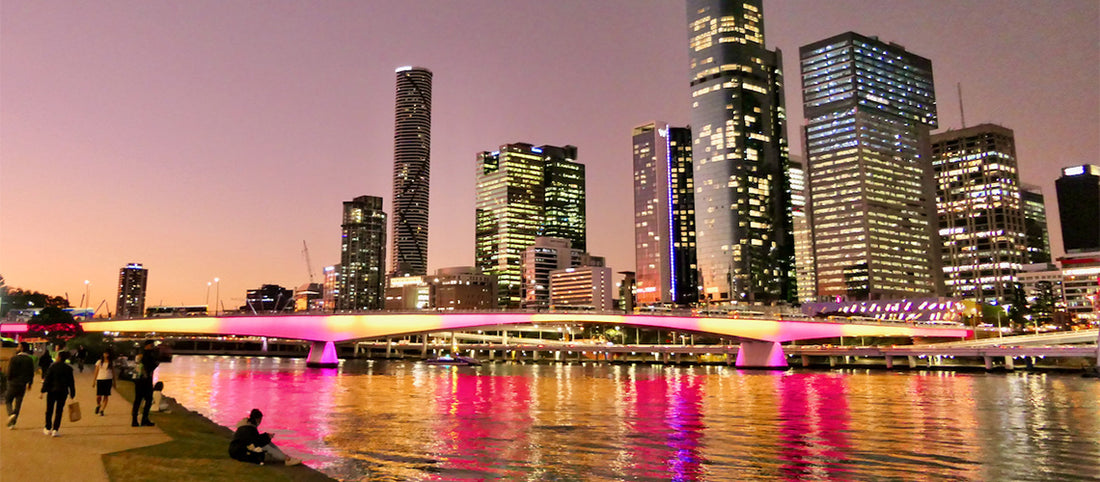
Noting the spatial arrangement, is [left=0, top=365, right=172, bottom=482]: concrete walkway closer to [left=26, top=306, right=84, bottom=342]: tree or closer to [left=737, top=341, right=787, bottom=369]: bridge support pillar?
[left=26, top=306, right=84, bottom=342]: tree

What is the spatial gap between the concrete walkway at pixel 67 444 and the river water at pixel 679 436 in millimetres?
5631

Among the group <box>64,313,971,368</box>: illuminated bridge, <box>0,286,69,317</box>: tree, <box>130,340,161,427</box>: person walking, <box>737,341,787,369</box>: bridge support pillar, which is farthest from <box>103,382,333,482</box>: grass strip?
<box>0,286,69,317</box>: tree

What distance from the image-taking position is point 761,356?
13250 centimetres

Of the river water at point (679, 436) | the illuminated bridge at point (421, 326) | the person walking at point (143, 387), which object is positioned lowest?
the river water at point (679, 436)

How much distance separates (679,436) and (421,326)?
81.9 meters

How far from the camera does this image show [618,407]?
4847 cm

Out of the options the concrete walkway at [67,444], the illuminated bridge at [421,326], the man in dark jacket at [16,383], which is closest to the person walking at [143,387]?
the concrete walkway at [67,444]

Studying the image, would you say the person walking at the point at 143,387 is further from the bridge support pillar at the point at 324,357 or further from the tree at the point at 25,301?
the tree at the point at 25,301

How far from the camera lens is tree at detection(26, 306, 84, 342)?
112 meters

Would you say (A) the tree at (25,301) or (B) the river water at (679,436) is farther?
(A) the tree at (25,301)

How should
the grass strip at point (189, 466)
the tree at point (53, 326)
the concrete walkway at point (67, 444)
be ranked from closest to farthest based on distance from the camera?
the concrete walkway at point (67, 444)
the grass strip at point (189, 466)
the tree at point (53, 326)

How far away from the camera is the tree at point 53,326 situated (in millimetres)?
111556

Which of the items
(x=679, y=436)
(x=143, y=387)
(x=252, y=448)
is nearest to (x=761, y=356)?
(x=679, y=436)

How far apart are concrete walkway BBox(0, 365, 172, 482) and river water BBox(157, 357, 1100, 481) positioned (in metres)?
5.63
